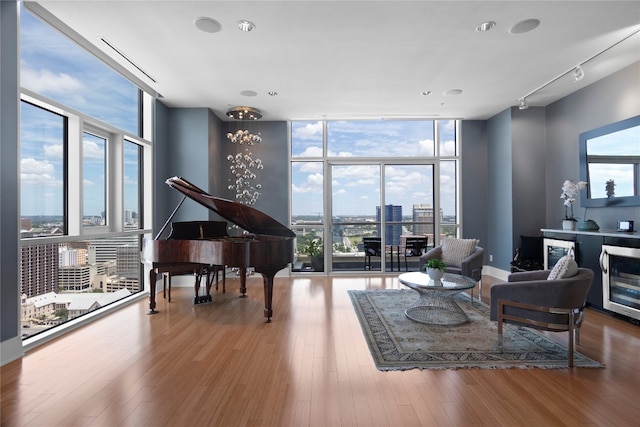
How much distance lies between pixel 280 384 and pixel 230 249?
1608mm

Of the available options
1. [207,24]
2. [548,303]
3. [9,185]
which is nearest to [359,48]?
[207,24]

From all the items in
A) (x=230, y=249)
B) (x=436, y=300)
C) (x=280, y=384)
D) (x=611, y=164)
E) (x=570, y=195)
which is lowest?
(x=280, y=384)

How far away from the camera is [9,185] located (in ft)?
9.12

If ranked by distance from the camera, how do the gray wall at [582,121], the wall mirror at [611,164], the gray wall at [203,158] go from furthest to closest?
the gray wall at [203,158] → the gray wall at [582,121] → the wall mirror at [611,164]

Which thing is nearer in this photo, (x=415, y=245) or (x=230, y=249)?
(x=230, y=249)

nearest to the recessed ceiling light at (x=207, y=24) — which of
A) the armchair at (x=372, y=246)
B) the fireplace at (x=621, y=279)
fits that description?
the armchair at (x=372, y=246)

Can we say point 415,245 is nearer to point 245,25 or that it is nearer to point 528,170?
point 528,170

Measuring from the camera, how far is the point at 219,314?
13.4 feet

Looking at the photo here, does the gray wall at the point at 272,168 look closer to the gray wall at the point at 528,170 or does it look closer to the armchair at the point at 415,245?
the armchair at the point at 415,245

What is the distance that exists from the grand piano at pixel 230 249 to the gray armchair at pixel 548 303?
2.27m

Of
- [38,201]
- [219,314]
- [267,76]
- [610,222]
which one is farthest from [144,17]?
[610,222]

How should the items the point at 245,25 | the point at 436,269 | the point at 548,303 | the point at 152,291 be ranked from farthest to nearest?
the point at 152,291 → the point at 436,269 → the point at 245,25 → the point at 548,303

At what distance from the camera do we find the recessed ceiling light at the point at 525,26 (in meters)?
3.13

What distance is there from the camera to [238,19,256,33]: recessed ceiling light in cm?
313
